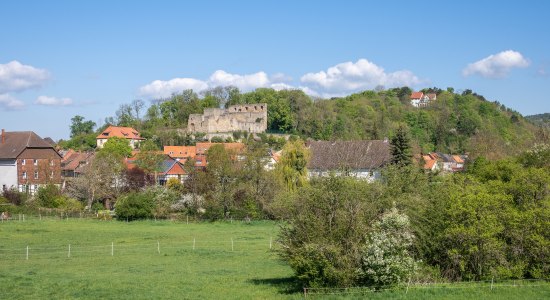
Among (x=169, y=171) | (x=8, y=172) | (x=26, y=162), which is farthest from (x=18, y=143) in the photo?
(x=169, y=171)

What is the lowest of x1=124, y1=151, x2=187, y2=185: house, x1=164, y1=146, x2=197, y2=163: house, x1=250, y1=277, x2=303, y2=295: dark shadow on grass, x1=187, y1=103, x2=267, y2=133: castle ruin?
x1=250, y1=277, x2=303, y2=295: dark shadow on grass

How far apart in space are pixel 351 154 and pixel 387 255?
46275 millimetres

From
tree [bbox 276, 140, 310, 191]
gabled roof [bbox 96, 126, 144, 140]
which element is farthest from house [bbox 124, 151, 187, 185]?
gabled roof [bbox 96, 126, 144, 140]

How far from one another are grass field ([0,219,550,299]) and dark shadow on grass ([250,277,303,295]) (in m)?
0.04

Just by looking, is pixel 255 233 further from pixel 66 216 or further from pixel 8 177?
pixel 8 177

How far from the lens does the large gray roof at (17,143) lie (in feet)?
219

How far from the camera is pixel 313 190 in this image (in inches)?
886

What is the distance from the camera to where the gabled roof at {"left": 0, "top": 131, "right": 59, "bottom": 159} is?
6662cm

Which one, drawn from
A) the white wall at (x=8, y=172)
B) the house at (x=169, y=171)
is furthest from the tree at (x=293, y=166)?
the white wall at (x=8, y=172)

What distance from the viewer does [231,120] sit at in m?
123

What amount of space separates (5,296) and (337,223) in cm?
1265

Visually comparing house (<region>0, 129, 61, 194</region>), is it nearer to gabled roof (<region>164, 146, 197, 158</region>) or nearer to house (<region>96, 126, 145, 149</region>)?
gabled roof (<region>164, 146, 197, 158</region>)

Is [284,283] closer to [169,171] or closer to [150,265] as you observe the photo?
[150,265]

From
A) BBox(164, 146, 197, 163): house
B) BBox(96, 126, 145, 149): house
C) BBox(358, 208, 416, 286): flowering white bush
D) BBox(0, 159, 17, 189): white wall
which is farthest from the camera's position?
BBox(96, 126, 145, 149): house
